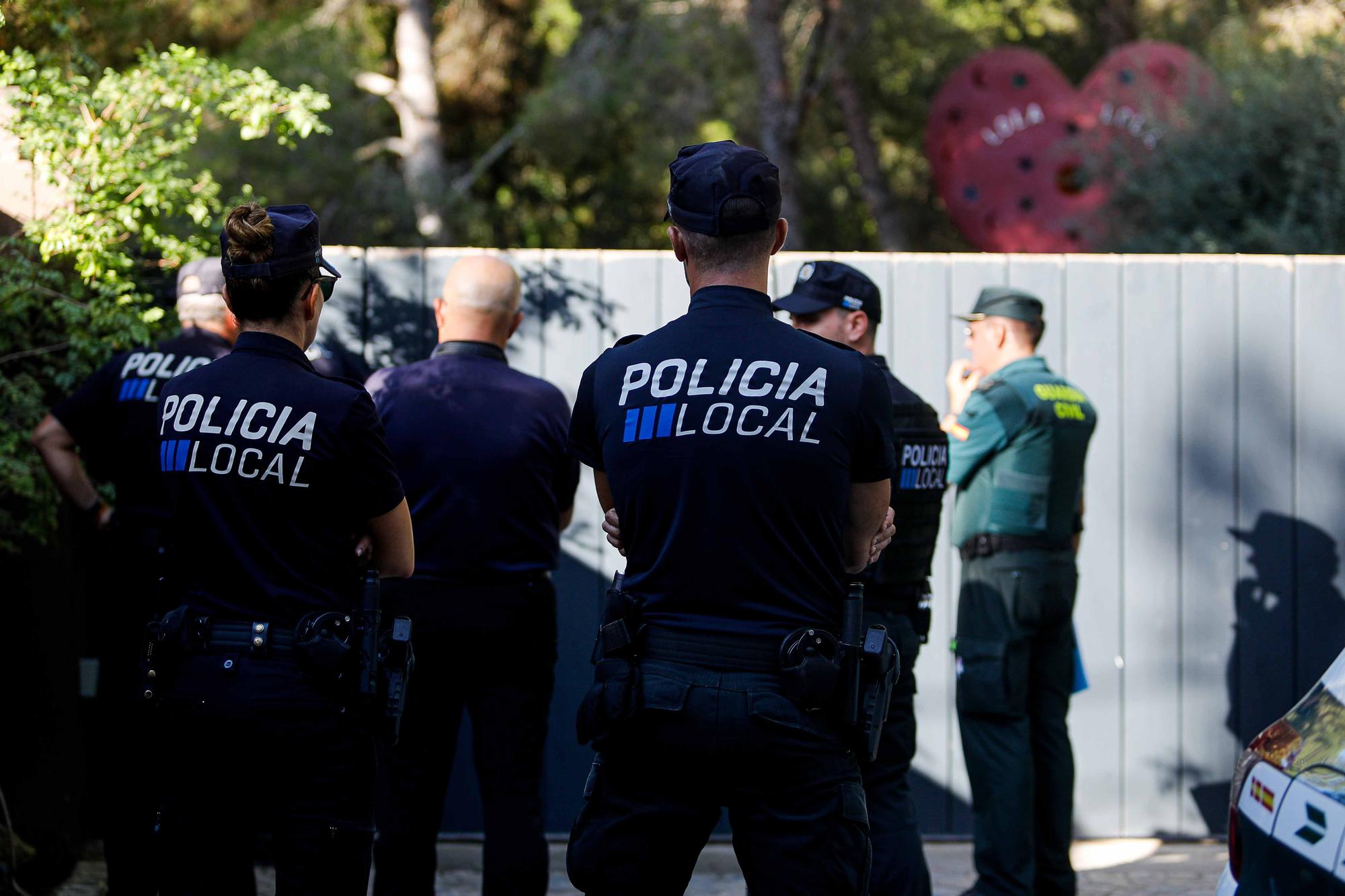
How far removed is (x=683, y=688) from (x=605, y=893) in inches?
16.3

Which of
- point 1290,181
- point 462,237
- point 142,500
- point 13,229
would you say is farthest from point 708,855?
point 462,237

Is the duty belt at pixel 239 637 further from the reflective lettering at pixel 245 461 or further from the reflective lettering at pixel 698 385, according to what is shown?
the reflective lettering at pixel 698 385

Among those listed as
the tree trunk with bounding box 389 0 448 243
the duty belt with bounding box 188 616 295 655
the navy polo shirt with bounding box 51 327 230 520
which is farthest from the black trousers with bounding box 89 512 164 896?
the tree trunk with bounding box 389 0 448 243

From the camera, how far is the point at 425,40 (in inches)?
573

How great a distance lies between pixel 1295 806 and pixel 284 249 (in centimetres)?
224

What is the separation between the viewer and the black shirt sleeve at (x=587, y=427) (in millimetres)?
2635

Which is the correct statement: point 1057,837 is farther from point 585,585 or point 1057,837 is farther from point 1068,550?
point 585,585

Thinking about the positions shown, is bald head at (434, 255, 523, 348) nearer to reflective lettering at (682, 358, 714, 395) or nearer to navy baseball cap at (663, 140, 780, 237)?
navy baseball cap at (663, 140, 780, 237)

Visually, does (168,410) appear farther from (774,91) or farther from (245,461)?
(774,91)

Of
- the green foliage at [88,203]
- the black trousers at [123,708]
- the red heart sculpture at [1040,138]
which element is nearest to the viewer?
the black trousers at [123,708]

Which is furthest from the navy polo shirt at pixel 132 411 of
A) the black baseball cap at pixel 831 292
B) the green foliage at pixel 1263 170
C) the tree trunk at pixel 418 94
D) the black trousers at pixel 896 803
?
the tree trunk at pixel 418 94

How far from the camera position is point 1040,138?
12352 millimetres

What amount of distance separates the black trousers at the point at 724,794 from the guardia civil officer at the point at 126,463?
224 cm

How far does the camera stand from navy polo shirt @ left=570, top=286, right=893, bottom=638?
2.45 metres
